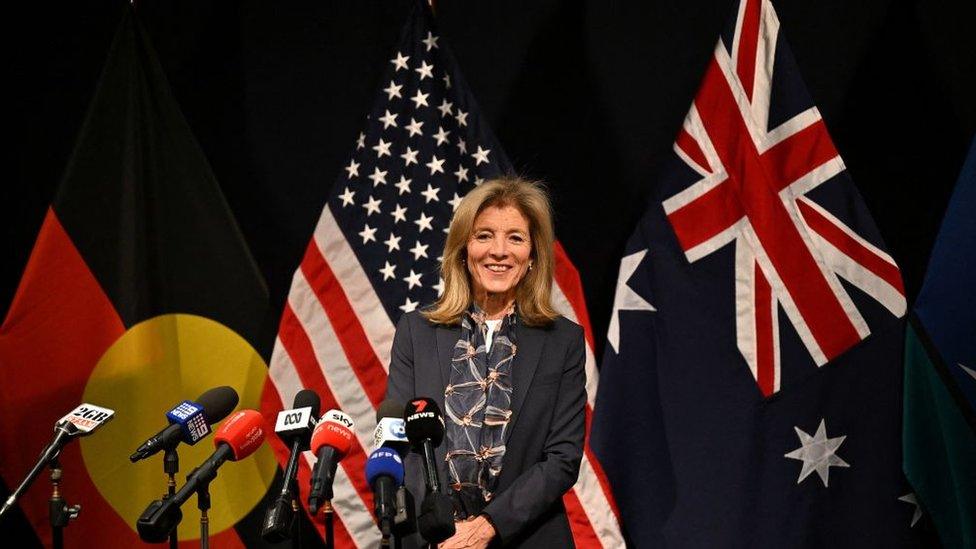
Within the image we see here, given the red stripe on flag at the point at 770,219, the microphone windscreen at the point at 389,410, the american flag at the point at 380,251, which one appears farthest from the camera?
the american flag at the point at 380,251

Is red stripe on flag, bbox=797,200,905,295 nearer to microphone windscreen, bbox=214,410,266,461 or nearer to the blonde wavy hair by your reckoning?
the blonde wavy hair

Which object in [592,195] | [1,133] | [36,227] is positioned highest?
[1,133]

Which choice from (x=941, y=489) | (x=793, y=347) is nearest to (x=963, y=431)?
(x=941, y=489)

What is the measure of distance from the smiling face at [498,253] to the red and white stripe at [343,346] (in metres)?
0.98

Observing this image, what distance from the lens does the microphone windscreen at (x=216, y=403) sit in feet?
7.49

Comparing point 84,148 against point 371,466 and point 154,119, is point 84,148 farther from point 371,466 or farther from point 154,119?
point 371,466

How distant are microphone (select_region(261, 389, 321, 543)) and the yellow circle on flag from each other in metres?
1.76

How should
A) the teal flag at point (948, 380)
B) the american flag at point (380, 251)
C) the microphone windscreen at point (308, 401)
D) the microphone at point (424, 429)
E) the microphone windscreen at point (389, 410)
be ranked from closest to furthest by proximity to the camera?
the microphone at point (424, 429) < the microphone windscreen at point (389, 410) < the microphone windscreen at point (308, 401) < the teal flag at point (948, 380) < the american flag at point (380, 251)

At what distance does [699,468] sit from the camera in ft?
11.5

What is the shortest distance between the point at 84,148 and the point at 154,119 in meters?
0.27

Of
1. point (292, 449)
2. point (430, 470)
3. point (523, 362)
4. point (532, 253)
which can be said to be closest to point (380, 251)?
point (532, 253)

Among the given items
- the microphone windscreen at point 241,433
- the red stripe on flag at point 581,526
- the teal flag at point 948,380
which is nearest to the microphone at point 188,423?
the microphone windscreen at point 241,433

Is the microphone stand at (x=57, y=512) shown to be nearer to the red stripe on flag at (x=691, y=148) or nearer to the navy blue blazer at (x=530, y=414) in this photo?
the navy blue blazer at (x=530, y=414)

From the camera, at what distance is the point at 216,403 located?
2324 millimetres
